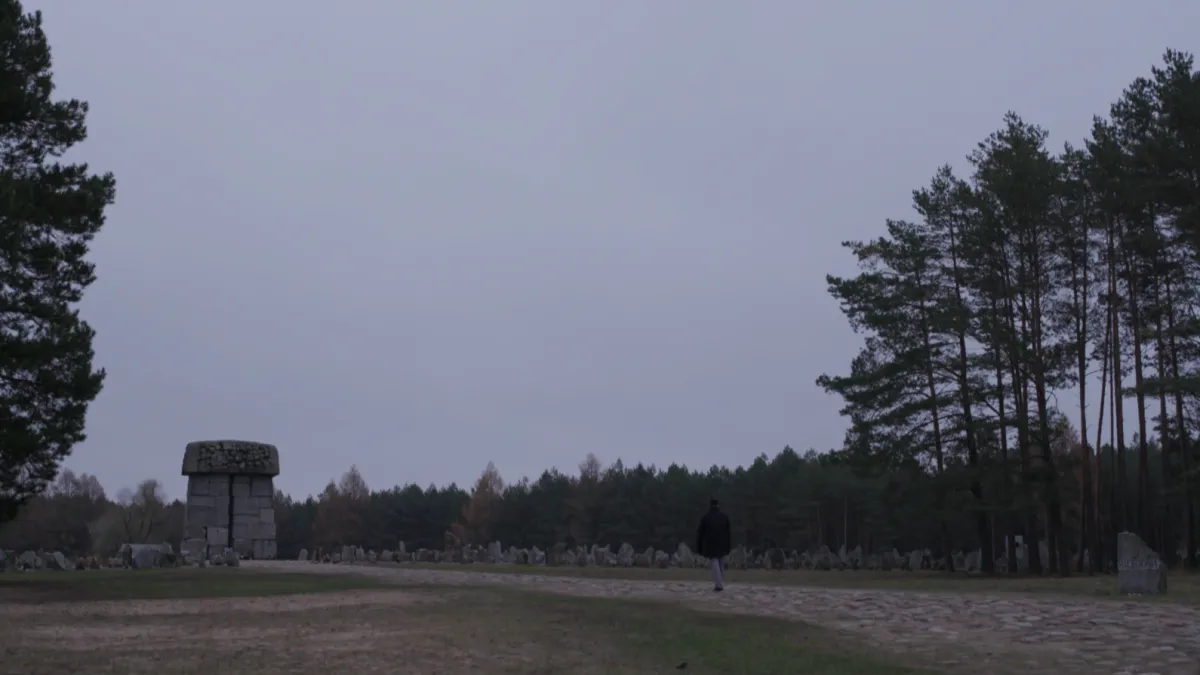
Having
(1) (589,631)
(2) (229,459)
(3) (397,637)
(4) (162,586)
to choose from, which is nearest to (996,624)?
Answer: (1) (589,631)

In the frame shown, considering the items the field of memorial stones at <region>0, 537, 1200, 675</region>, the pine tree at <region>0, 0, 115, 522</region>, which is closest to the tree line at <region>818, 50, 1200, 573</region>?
the field of memorial stones at <region>0, 537, 1200, 675</region>

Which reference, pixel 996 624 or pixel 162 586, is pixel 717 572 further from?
pixel 162 586

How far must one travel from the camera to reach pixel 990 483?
31.8 m

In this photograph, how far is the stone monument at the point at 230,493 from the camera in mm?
35500

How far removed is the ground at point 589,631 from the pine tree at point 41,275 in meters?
2.59

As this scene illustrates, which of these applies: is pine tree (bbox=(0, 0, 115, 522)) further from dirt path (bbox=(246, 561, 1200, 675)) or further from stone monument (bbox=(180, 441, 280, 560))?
stone monument (bbox=(180, 441, 280, 560))

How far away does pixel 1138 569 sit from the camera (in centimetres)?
1820

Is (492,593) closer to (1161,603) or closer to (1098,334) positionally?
(1161,603)

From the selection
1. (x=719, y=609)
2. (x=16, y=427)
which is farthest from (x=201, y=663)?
(x=16, y=427)

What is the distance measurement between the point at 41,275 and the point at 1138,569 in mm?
19094

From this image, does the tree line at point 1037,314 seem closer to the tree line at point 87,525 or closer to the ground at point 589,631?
the ground at point 589,631

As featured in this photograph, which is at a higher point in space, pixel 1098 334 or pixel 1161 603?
pixel 1098 334

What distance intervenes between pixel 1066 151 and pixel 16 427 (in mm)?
29005

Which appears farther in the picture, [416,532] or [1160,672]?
[416,532]
